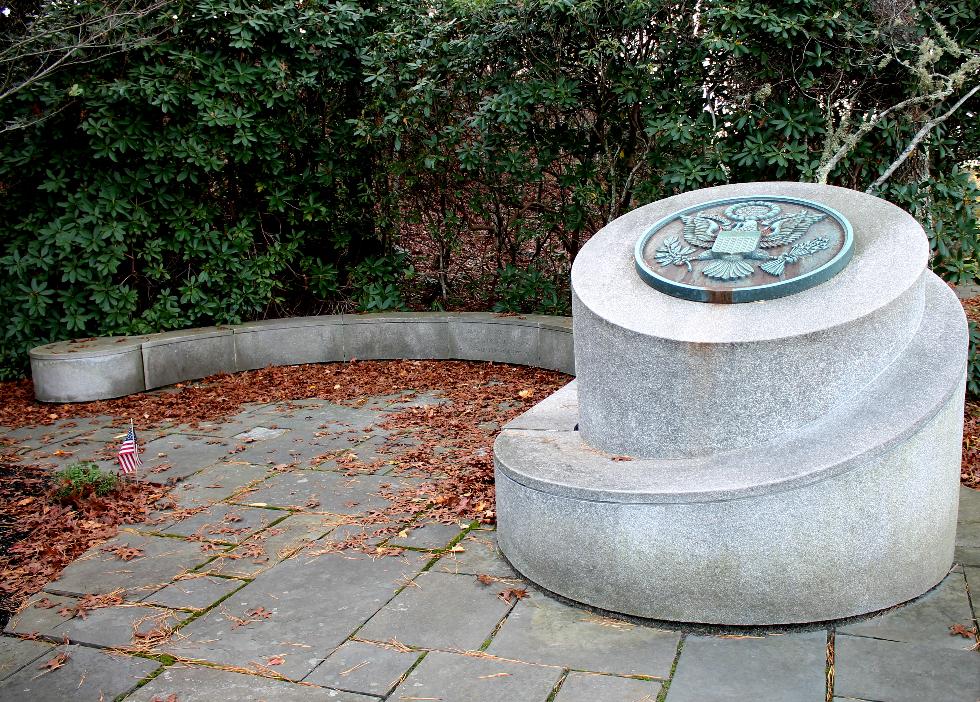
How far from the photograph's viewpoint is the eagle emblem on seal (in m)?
3.84

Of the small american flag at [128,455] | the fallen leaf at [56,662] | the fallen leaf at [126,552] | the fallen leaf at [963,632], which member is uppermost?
the small american flag at [128,455]

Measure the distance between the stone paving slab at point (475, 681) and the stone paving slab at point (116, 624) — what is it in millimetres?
1106

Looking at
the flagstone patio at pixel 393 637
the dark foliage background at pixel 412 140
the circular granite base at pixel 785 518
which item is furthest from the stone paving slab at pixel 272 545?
the dark foliage background at pixel 412 140

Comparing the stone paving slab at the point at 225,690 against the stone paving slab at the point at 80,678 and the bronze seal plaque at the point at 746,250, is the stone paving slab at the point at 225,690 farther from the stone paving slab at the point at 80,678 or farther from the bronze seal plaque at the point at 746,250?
the bronze seal plaque at the point at 746,250

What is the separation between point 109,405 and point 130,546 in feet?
9.91

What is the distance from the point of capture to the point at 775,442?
138 inches

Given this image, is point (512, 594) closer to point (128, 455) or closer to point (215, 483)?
point (215, 483)

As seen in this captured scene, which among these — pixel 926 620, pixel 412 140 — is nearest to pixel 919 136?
pixel 926 620

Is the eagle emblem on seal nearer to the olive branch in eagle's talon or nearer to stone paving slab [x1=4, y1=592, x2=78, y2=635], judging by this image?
the olive branch in eagle's talon

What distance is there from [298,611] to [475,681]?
0.92 meters

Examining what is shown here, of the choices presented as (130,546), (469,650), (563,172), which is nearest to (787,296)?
(469,650)

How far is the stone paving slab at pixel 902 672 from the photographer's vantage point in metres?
2.88

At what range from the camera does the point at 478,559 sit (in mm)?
4043

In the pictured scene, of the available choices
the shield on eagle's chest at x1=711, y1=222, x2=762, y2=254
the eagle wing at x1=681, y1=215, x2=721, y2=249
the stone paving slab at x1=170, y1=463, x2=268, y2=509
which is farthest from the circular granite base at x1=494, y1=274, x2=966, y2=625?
the stone paving slab at x1=170, y1=463, x2=268, y2=509
